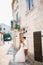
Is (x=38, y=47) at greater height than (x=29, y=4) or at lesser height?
lesser

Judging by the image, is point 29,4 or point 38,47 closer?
point 38,47

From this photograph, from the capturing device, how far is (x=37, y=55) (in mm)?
7086

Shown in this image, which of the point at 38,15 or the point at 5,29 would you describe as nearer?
the point at 38,15

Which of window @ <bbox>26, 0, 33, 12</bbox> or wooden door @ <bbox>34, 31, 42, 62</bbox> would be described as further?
window @ <bbox>26, 0, 33, 12</bbox>

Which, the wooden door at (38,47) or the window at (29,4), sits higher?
the window at (29,4)

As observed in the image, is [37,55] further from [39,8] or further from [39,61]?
[39,8]

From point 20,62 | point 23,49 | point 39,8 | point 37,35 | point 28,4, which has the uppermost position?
point 28,4

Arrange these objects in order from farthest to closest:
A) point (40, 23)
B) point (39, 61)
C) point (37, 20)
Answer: point (37, 20)
point (40, 23)
point (39, 61)

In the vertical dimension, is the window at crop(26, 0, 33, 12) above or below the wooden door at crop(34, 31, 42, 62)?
above

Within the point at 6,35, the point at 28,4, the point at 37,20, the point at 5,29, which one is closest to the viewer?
the point at 37,20

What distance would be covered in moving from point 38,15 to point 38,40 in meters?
1.67

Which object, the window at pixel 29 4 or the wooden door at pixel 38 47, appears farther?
the window at pixel 29 4

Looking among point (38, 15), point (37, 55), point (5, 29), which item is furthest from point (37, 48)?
point (5, 29)

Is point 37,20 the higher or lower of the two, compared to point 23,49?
higher
